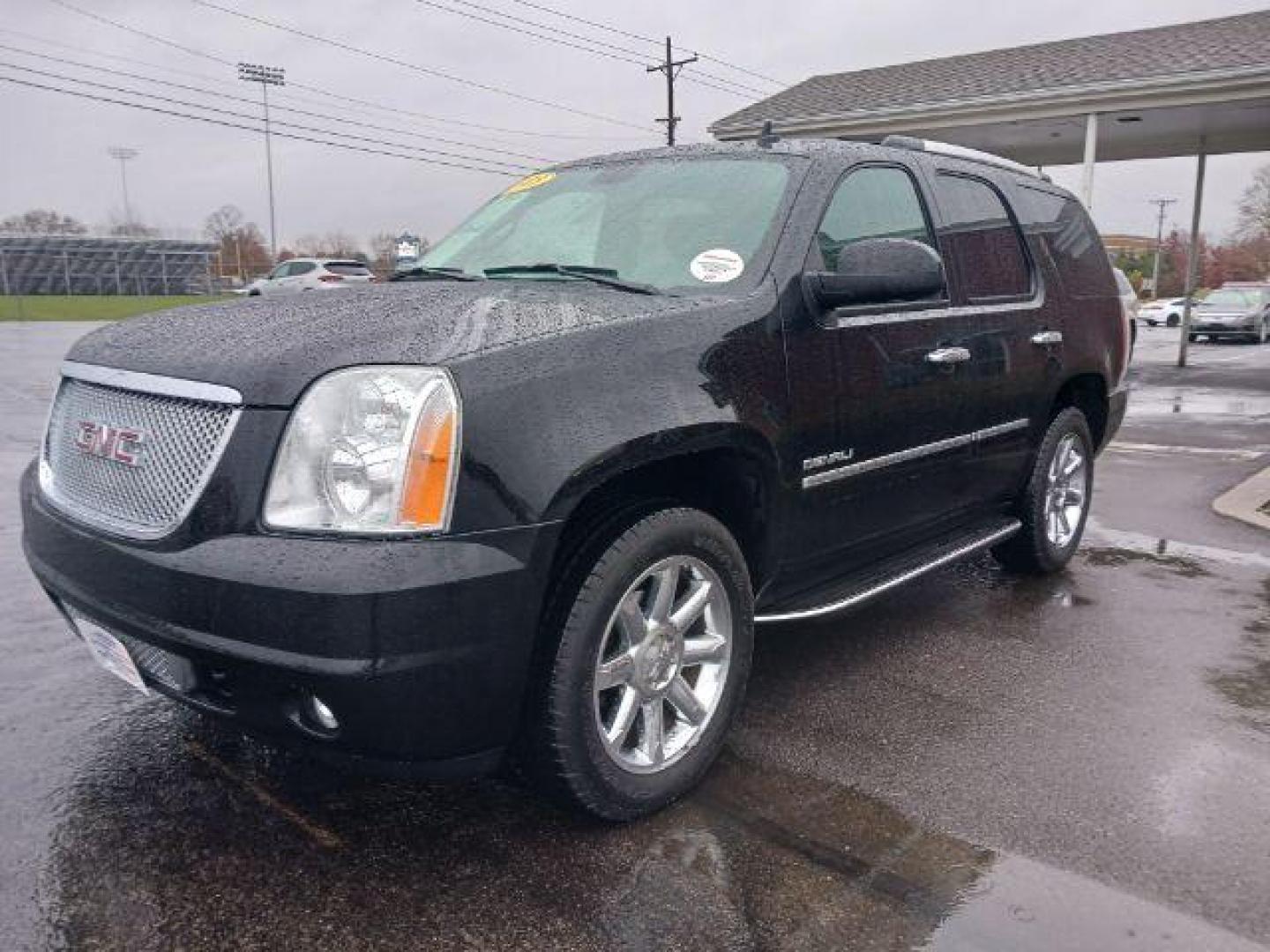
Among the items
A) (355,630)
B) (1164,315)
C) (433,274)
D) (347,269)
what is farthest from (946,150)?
(1164,315)

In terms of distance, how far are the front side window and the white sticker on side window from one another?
0.32 meters

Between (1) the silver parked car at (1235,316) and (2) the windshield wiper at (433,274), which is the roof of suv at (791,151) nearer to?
(2) the windshield wiper at (433,274)

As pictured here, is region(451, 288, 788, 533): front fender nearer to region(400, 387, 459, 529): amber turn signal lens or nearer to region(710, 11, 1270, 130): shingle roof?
region(400, 387, 459, 529): amber turn signal lens

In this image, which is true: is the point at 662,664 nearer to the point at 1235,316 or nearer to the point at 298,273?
the point at 1235,316

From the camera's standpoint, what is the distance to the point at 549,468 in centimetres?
237

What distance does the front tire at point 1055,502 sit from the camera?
15.9ft

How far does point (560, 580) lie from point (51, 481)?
4.91 ft

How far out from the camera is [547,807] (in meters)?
2.83

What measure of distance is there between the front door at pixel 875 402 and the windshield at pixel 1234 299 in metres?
30.1

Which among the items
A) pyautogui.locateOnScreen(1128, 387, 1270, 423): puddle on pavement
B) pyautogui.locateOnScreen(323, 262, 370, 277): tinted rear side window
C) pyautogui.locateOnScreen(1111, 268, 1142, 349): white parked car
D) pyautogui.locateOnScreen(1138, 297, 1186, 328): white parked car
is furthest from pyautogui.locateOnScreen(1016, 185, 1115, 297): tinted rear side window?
pyautogui.locateOnScreen(1138, 297, 1186, 328): white parked car

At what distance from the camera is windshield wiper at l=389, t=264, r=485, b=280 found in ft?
12.1

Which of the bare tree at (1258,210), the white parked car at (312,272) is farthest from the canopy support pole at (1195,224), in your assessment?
the bare tree at (1258,210)

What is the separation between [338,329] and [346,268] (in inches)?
1229

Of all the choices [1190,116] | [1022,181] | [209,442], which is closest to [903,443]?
[1022,181]
